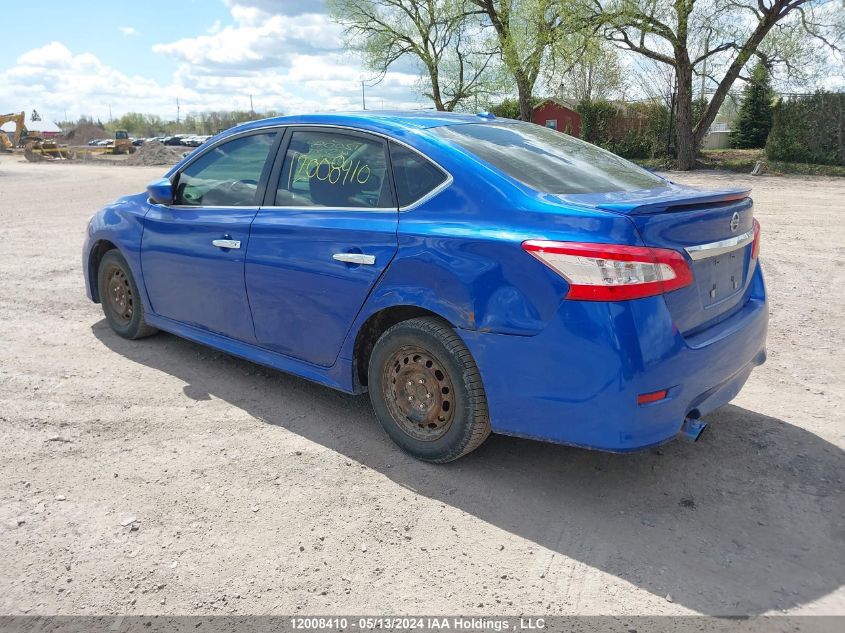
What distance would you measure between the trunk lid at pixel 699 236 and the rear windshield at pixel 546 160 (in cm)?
19

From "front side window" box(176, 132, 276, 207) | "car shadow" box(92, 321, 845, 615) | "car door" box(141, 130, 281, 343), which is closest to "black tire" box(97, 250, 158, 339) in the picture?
"car door" box(141, 130, 281, 343)

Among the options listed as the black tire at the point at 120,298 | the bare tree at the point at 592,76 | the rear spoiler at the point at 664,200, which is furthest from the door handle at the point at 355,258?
the bare tree at the point at 592,76

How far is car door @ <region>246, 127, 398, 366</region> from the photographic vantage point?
142 inches

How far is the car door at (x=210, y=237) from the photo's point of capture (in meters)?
4.27

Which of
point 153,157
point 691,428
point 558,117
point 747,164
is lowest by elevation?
point 691,428

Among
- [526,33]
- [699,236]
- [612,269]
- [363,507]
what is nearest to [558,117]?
[526,33]

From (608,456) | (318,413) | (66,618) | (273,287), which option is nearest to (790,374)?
(608,456)

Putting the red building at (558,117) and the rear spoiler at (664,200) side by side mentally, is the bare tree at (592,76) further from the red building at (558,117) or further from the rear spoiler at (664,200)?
the rear spoiler at (664,200)

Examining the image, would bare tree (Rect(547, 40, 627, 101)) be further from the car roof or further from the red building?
the car roof

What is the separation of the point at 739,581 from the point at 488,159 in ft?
7.01

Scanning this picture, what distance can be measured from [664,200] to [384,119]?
160cm

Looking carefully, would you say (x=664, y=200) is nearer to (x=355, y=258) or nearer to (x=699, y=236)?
(x=699, y=236)

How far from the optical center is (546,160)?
12.1 feet

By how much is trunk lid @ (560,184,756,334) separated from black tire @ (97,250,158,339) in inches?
140
